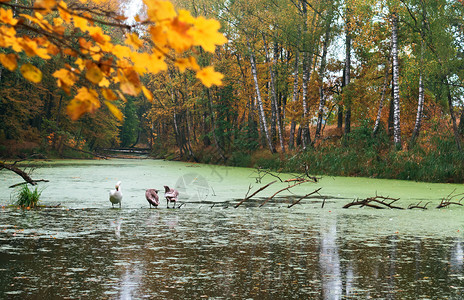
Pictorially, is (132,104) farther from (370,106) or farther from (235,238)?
(235,238)

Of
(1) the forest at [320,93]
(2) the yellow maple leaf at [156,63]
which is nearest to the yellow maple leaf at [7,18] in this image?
(2) the yellow maple leaf at [156,63]

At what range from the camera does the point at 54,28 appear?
89.0 inches

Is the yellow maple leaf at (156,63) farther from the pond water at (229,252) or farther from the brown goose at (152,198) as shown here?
the brown goose at (152,198)

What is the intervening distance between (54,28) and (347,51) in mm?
21074

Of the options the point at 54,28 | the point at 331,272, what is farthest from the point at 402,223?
the point at 54,28

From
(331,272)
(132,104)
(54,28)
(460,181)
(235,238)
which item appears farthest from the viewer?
(132,104)

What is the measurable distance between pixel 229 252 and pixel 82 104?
4.01 metres

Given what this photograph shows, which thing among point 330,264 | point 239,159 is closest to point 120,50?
point 330,264

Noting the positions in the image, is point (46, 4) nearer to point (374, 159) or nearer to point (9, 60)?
point (9, 60)

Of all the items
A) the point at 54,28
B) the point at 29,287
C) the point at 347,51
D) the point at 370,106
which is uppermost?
the point at 347,51

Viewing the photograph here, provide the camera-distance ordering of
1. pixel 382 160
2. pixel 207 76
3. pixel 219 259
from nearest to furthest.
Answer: pixel 207 76 → pixel 219 259 → pixel 382 160

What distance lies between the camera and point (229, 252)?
5980mm

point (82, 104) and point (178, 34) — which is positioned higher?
point (178, 34)

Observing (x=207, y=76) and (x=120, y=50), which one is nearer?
(x=207, y=76)
